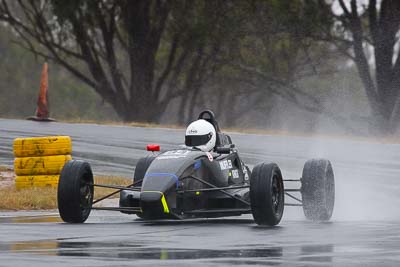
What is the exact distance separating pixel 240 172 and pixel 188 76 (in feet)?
120

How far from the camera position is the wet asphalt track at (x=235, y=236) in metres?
Answer: 9.89

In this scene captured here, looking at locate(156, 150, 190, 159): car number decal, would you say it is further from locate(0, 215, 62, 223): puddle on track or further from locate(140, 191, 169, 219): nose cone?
locate(0, 215, 62, 223): puddle on track

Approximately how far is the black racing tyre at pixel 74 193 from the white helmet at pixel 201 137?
145cm

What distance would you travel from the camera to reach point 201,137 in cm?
1485

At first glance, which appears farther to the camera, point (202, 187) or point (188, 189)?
point (202, 187)

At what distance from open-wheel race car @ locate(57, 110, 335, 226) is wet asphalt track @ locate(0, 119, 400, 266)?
0.71ft

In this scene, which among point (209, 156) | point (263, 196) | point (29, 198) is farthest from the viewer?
point (29, 198)

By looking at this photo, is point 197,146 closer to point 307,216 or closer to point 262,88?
point 307,216

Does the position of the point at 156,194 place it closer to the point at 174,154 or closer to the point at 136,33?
the point at 174,154

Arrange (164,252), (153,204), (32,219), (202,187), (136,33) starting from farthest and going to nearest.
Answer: (136,33) < (32,219) < (202,187) < (153,204) < (164,252)

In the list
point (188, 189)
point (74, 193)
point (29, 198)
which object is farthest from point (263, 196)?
point (29, 198)

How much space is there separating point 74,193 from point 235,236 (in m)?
2.57

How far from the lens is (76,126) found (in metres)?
32.8

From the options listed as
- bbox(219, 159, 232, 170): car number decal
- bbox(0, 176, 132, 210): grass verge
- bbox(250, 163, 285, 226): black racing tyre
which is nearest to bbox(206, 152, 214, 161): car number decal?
bbox(219, 159, 232, 170): car number decal
